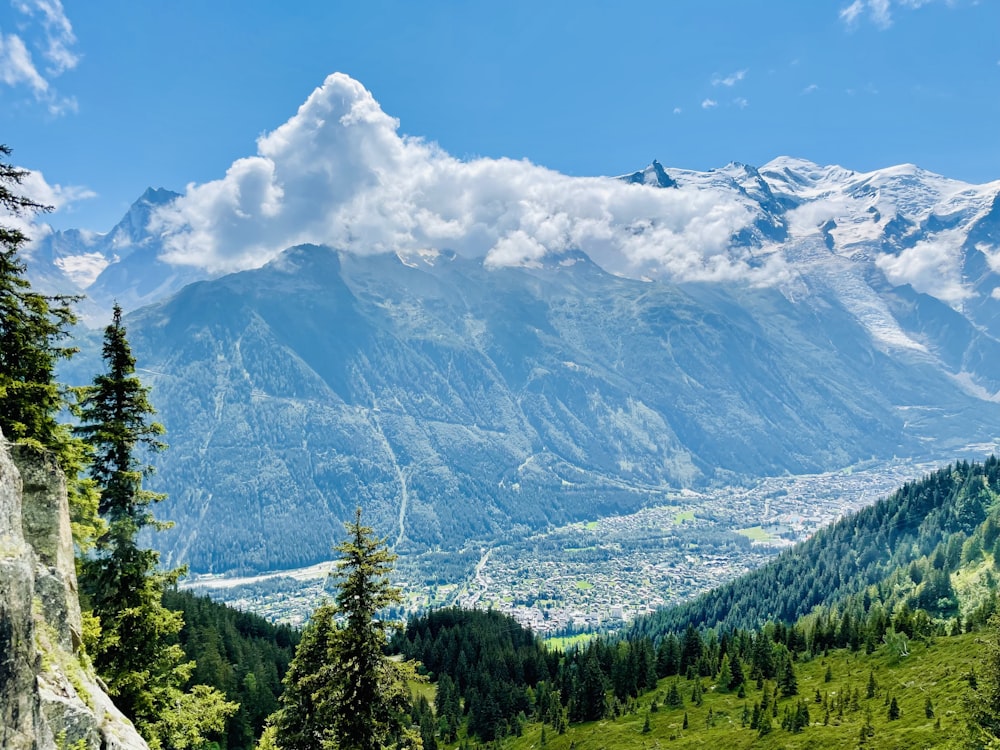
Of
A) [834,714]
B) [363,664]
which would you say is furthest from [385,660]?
[834,714]

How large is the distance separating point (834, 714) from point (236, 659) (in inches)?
3392

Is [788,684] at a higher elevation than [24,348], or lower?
lower

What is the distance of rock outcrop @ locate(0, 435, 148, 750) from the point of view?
15500 mm

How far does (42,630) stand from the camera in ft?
66.5

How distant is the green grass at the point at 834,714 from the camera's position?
48.8 meters

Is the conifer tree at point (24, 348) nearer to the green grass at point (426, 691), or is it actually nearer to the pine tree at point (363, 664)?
the pine tree at point (363, 664)

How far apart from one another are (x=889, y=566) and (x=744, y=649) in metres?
136

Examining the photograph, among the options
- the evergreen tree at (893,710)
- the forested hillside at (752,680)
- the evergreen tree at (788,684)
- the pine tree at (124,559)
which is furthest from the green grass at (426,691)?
the pine tree at (124,559)

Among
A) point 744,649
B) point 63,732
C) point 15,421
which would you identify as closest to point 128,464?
point 15,421

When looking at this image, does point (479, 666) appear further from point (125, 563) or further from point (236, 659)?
point (125, 563)

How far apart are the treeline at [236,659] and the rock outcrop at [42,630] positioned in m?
46.7

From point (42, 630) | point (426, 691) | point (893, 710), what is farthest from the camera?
point (426, 691)

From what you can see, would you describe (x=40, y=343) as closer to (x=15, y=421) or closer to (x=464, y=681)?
(x=15, y=421)

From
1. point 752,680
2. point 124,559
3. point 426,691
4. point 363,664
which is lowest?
point 426,691
